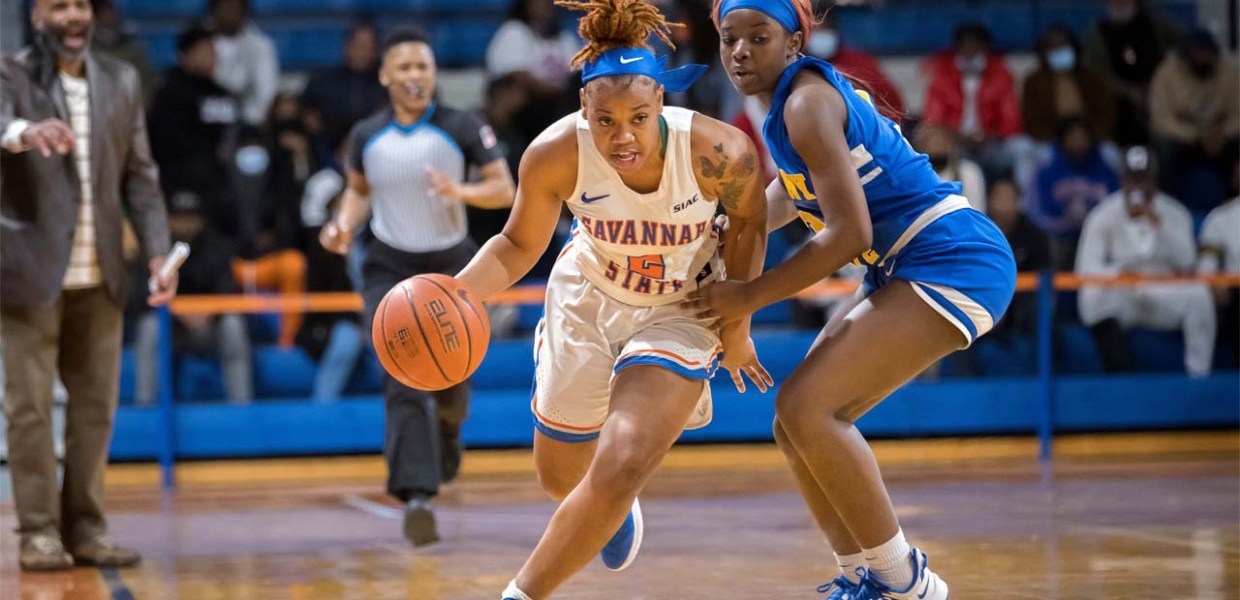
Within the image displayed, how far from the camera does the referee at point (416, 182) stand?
6324 mm

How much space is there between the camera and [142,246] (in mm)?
5801

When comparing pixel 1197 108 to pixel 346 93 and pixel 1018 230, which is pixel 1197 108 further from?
pixel 346 93

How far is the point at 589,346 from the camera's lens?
4.20 metres

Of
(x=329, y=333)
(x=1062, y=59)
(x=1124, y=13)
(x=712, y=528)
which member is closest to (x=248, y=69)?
(x=329, y=333)

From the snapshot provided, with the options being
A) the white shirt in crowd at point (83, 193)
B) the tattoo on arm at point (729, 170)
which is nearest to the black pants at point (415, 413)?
the white shirt in crowd at point (83, 193)

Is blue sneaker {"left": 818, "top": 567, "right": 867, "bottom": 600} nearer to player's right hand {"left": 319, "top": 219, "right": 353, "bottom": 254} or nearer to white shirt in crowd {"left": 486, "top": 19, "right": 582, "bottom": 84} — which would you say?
player's right hand {"left": 319, "top": 219, "right": 353, "bottom": 254}

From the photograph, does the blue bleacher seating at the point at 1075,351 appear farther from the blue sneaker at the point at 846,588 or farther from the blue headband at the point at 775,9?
the blue headband at the point at 775,9

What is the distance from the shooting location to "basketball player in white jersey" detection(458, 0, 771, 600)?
3744 mm

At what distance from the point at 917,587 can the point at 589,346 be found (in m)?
1.07

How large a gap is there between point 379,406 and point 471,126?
2683 millimetres

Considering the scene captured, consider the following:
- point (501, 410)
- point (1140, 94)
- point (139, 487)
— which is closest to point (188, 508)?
point (139, 487)

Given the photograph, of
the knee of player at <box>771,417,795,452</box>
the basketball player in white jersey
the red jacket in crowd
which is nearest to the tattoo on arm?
the basketball player in white jersey

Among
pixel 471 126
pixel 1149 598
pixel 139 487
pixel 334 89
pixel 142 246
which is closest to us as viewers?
pixel 1149 598

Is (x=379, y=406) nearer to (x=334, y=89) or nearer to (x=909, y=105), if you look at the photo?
(x=334, y=89)
